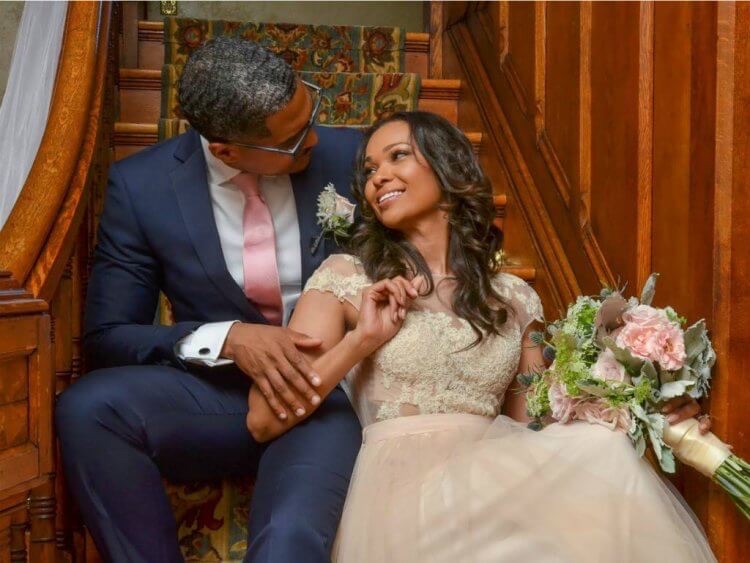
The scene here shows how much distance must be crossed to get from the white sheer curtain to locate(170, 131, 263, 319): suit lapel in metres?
0.40

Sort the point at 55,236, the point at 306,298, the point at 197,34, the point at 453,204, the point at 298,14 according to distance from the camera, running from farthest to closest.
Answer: the point at 298,14
the point at 197,34
the point at 453,204
the point at 306,298
the point at 55,236

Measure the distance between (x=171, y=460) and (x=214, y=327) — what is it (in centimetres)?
30

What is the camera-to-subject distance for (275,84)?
7.07 feet

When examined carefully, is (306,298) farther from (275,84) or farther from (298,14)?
(298,14)

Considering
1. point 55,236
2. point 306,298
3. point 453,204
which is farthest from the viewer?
point 453,204

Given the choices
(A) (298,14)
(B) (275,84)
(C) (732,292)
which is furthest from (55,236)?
(A) (298,14)

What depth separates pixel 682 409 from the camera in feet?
5.63

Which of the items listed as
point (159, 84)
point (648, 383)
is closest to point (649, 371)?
point (648, 383)

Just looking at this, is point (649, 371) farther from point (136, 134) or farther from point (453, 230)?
point (136, 134)

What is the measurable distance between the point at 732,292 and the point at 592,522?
491 millimetres

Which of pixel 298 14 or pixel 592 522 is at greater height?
pixel 298 14

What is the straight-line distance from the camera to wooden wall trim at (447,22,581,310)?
247 cm

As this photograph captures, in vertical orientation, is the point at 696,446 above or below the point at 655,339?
below

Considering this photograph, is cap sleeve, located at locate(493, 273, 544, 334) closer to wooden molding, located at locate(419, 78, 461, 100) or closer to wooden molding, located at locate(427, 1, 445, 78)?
wooden molding, located at locate(419, 78, 461, 100)
